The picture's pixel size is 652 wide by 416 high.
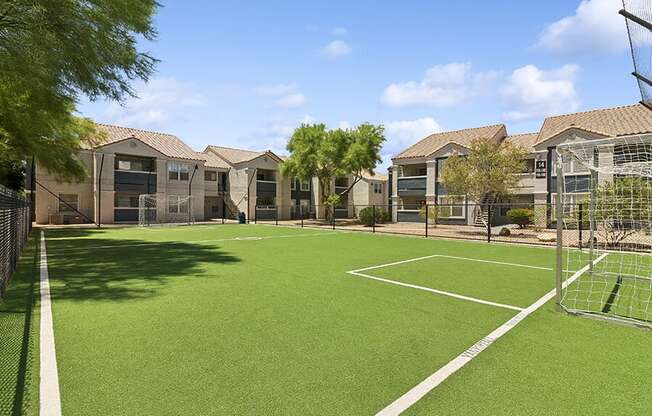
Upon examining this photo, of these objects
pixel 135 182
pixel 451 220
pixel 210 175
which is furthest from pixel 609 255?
pixel 210 175

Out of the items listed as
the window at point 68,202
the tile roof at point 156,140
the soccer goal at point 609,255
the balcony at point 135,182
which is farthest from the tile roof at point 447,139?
the window at point 68,202

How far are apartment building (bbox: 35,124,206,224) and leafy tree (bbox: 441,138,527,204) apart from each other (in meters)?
23.7

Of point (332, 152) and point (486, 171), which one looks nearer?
point (486, 171)

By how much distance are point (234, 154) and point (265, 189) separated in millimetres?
6392

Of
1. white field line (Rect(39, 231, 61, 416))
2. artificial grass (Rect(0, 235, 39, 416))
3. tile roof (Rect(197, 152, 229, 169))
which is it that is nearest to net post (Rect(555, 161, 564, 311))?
white field line (Rect(39, 231, 61, 416))

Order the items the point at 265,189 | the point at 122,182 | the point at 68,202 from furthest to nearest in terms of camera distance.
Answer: the point at 265,189 → the point at 122,182 → the point at 68,202

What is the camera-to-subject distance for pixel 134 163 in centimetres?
3388

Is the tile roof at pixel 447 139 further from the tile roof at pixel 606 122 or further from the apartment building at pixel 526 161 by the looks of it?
the tile roof at pixel 606 122

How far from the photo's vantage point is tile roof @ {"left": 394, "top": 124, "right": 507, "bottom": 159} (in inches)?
1273

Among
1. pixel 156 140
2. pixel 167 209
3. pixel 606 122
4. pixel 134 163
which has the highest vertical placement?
pixel 156 140

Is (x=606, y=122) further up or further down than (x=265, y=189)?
further up

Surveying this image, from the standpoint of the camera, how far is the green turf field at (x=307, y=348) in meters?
3.14

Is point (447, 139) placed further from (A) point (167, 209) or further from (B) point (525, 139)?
(A) point (167, 209)

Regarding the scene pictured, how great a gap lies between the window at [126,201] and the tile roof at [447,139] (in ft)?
80.7
